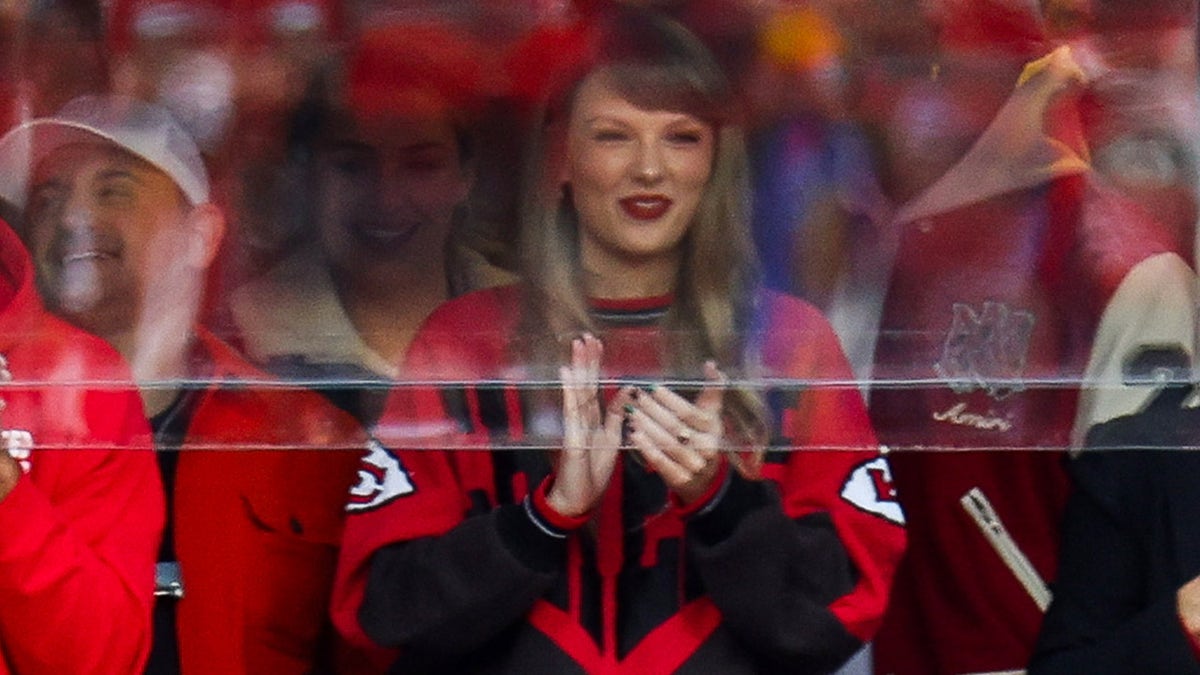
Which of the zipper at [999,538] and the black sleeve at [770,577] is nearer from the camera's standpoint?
the black sleeve at [770,577]

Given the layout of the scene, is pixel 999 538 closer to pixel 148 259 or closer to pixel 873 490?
pixel 873 490

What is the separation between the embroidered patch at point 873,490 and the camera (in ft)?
6.45

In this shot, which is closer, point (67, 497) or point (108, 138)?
point (108, 138)

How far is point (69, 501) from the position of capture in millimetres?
1998

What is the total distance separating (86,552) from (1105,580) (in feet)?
3.34

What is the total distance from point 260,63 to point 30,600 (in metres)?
0.56

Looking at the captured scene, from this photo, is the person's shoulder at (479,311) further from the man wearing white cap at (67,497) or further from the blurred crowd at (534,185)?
the man wearing white cap at (67,497)

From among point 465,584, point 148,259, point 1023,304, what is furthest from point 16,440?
point 1023,304

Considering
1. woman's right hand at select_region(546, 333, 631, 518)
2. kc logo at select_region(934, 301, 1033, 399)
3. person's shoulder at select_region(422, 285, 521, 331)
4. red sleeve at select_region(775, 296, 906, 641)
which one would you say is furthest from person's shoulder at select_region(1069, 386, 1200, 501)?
person's shoulder at select_region(422, 285, 521, 331)

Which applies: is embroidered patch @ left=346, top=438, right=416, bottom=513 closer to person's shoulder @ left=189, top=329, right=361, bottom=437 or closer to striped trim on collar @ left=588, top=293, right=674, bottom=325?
person's shoulder @ left=189, top=329, right=361, bottom=437

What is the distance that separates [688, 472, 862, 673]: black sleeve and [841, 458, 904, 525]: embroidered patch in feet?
0.20

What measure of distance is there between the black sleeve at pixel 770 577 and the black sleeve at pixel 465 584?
0.49ft

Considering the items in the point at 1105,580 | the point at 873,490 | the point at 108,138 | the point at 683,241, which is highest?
the point at 108,138

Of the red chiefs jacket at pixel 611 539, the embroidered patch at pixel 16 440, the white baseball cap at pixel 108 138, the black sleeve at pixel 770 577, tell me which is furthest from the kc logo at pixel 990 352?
the embroidered patch at pixel 16 440
